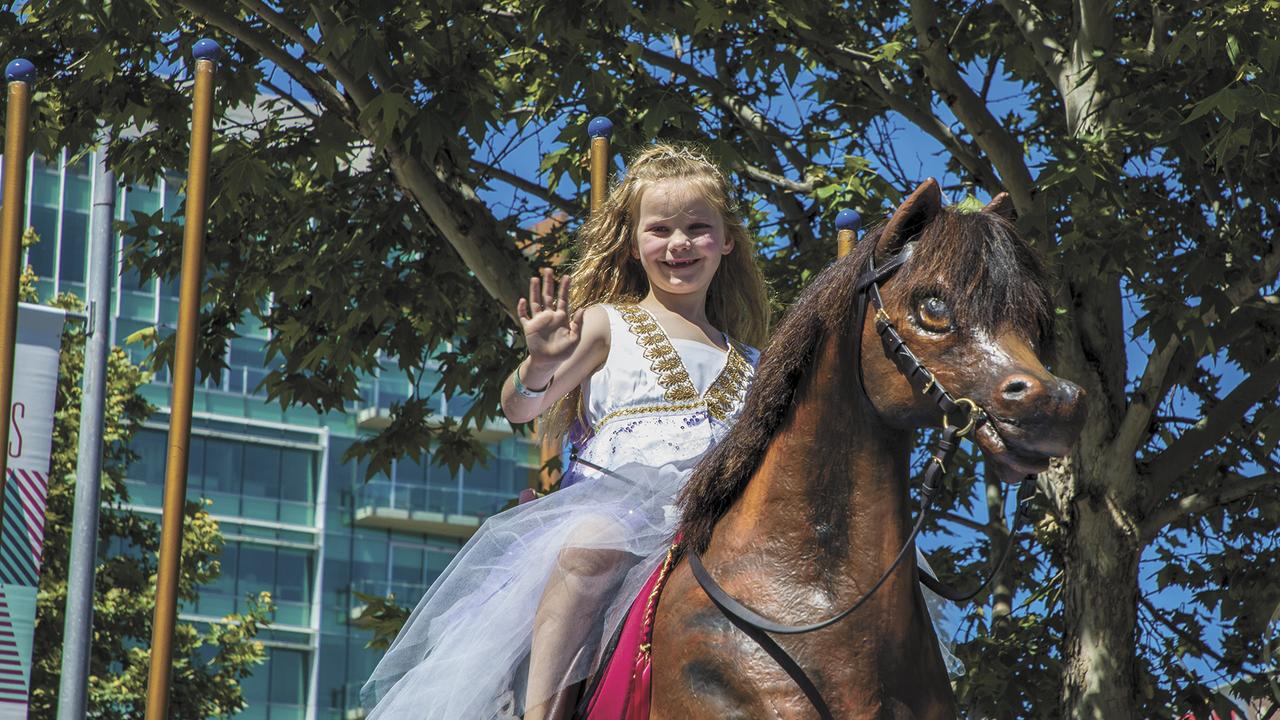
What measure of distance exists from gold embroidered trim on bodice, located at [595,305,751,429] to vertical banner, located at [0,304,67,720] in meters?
6.12

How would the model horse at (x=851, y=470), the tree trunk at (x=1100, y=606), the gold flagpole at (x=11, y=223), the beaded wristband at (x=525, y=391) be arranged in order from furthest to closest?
the tree trunk at (x=1100, y=606) → the gold flagpole at (x=11, y=223) → the beaded wristband at (x=525, y=391) → the model horse at (x=851, y=470)

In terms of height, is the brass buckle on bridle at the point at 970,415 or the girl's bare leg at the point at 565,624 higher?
the brass buckle on bridle at the point at 970,415

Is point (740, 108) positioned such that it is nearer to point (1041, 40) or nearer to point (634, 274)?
point (1041, 40)

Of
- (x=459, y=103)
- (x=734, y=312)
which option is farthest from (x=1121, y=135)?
(x=734, y=312)

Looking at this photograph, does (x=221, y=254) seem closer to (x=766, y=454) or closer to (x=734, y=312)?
(x=734, y=312)

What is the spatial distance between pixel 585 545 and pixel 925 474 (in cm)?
109

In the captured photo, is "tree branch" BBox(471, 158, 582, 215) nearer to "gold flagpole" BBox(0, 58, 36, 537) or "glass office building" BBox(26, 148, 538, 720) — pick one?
"gold flagpole" BBox(0, 58, 36, 537)

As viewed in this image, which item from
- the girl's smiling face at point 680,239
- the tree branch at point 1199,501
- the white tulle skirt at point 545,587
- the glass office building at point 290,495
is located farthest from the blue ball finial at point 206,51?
the glass office building at point 290,495

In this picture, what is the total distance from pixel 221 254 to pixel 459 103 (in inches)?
129

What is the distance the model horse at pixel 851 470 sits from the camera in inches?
175

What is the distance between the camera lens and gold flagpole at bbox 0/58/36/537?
887 cm

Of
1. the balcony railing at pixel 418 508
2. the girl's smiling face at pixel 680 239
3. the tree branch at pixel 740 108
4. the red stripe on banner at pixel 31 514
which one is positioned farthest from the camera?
the balcony railing at pixel 418 508

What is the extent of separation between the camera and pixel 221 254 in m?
13.5

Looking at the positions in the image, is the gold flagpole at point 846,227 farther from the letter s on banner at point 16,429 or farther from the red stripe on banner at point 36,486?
the red stripe on banner at point 36,486
